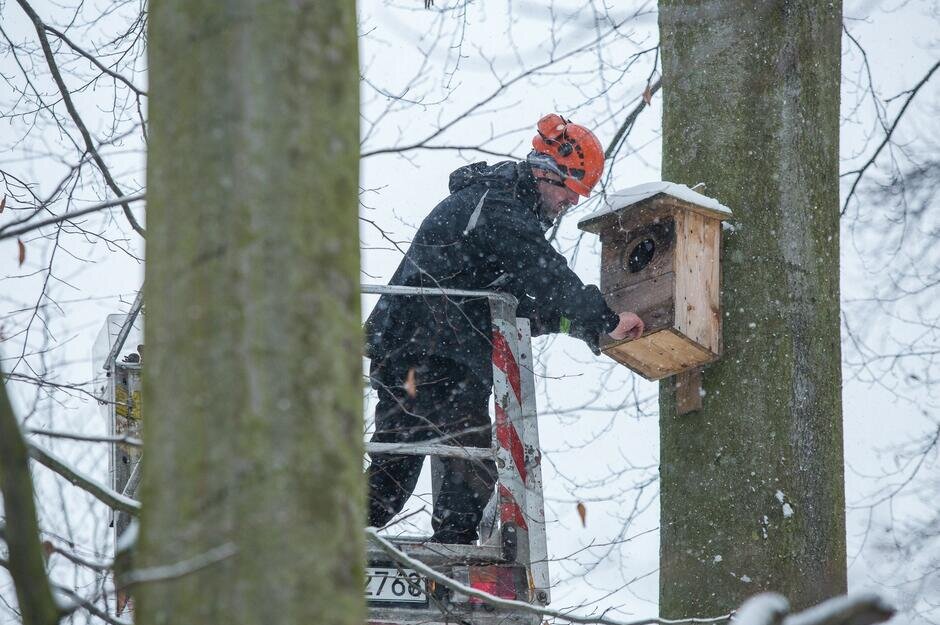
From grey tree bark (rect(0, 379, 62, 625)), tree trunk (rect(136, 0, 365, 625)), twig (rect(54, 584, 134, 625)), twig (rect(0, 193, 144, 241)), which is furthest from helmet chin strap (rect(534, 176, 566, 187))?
grey tree bark (rect(0, 379, 62, 625))

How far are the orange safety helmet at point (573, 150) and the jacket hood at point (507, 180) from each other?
138mm

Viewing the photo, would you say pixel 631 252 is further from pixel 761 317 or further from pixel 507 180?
pixel 761 317

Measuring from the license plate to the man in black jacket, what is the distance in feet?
1.22

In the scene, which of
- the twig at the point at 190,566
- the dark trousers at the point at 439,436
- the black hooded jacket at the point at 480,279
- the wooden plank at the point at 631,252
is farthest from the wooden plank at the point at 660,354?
the twig at the point at 190,566

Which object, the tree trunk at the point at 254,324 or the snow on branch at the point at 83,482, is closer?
the tree trunk at the point at 254,324

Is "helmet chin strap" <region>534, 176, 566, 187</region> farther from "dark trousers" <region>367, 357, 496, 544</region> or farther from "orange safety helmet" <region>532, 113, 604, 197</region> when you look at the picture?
"dark trousers" <region>367, 357, 496, 544</region>

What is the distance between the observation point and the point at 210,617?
1.56 meters

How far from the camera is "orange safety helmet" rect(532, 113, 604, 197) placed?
→ 16.7 ft

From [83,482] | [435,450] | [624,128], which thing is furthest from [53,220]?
[624,128]

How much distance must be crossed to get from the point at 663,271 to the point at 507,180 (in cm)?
91

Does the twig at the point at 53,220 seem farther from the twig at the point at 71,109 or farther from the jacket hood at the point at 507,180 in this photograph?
the jacket hood at the point at 507,180

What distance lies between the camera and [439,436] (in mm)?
4641

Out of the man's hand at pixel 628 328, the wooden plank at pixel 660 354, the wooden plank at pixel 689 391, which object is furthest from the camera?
the man's hand at pixel 628 328

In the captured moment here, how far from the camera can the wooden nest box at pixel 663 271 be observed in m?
4.05
